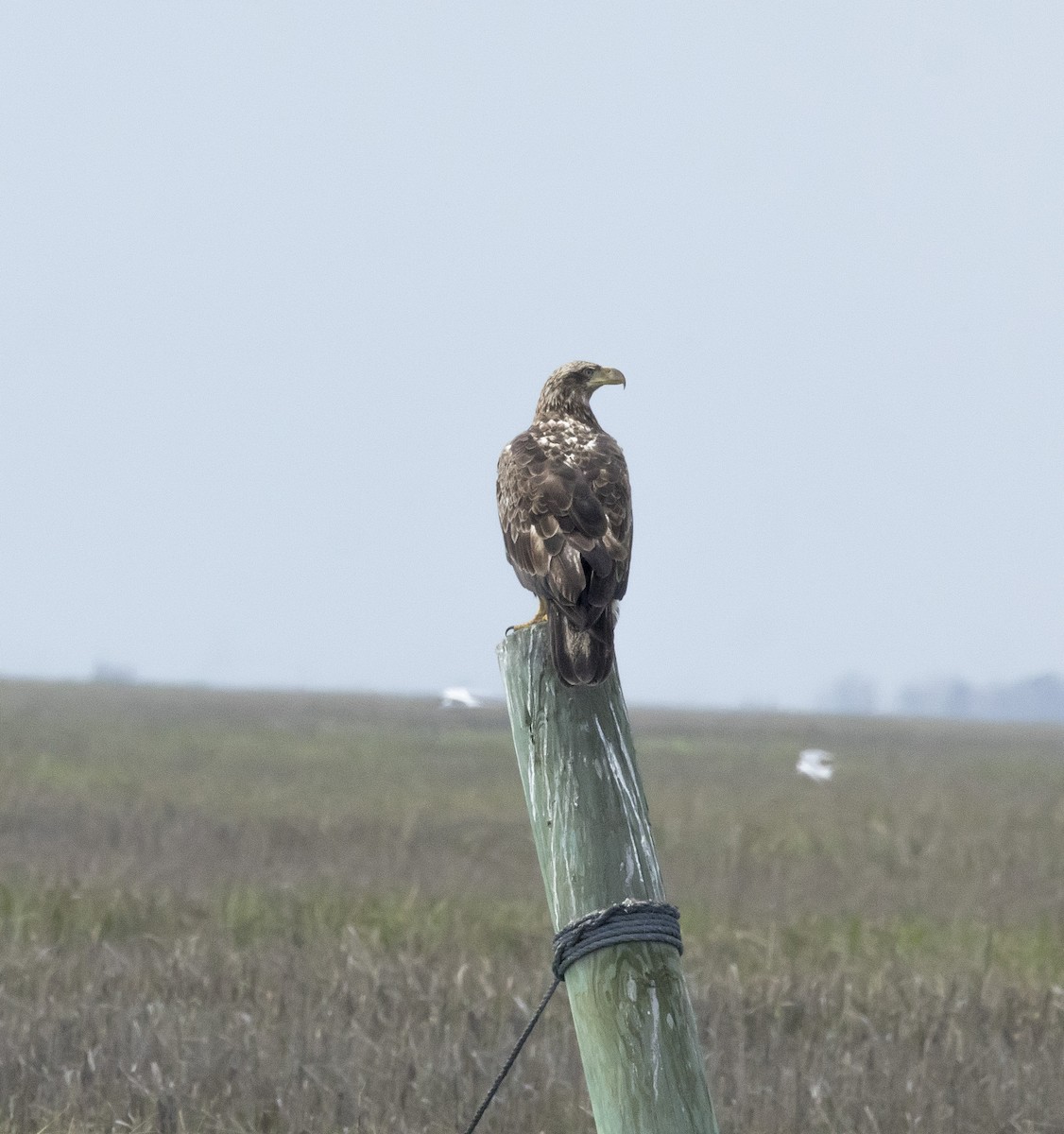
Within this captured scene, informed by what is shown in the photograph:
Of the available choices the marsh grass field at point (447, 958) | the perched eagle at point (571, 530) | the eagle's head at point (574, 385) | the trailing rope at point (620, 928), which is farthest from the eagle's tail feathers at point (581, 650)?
the marsh grass field at point (447, 958)

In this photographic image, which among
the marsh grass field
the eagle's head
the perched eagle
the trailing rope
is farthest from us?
the marsh grass field

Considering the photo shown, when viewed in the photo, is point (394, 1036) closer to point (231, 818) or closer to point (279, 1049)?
point (279, 1049)

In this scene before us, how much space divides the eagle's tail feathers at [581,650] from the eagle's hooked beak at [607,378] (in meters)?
1.68

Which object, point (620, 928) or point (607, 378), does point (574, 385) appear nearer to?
point (607, 378)

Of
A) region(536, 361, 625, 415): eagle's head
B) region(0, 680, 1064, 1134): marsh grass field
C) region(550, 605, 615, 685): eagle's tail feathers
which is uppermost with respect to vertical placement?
region(536, 361, 625, 415): eagle's head

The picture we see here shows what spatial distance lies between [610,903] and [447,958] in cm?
530

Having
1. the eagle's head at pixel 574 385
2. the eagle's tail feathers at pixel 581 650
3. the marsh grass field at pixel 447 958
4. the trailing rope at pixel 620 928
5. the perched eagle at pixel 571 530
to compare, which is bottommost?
the marsh grass field at pixel 447 958

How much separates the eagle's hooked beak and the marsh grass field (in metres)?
2.25

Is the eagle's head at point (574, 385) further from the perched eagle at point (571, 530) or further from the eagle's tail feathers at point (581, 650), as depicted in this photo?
the eagle's tail feathers at point (581, 650)

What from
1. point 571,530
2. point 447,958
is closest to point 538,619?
point 571,530

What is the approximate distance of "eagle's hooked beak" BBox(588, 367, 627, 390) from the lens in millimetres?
5273

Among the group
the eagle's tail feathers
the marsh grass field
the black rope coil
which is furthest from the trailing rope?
the marsh grass field

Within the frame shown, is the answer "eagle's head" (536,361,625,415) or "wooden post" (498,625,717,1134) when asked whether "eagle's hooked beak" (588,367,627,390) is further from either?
"wooden post" (498,625,717,1134)

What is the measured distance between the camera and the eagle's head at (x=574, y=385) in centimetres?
515
